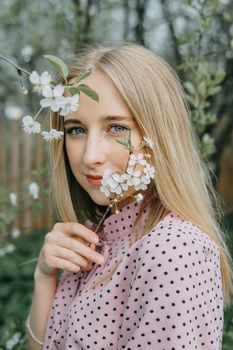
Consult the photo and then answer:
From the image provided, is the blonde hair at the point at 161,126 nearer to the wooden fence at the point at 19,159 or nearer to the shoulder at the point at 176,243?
the shoulder at the point at 176,243

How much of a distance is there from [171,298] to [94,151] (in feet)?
1.50

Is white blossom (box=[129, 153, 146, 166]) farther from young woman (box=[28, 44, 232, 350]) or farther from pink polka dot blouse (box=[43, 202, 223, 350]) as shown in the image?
pink polka dot blouse (box=[43, 202, 223, 350])

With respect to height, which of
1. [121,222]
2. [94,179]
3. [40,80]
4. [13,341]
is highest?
[40,80]

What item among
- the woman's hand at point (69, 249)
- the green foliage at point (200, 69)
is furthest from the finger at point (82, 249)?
the green foliage at point (200, 69)

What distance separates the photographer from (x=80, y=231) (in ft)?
5.83

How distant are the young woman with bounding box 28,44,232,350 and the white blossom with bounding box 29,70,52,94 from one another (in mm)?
373

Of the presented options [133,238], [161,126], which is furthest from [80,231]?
[161,126]

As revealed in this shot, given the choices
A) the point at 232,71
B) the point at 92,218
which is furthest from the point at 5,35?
the point at 92,218

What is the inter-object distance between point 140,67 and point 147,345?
76cm

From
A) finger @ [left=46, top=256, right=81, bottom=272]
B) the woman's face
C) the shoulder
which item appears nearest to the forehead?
the woman's face

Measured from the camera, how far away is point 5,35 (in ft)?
20.8

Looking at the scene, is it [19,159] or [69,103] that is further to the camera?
[19,159]

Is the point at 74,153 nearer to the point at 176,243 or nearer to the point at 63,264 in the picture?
the point at 63,264

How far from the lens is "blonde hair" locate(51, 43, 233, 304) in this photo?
1.63 metres
